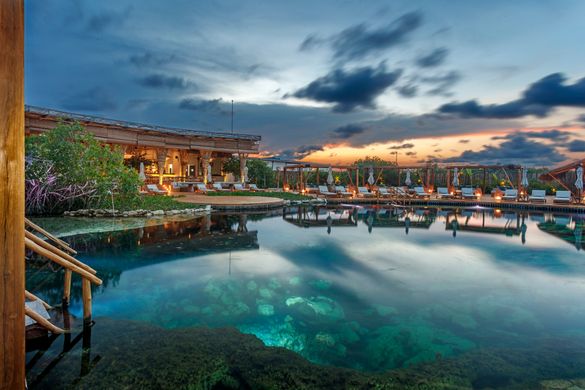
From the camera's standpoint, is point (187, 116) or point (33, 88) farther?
point (187, 116)

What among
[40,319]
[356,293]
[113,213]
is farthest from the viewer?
[113,213]

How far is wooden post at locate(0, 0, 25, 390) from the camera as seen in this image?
145cm

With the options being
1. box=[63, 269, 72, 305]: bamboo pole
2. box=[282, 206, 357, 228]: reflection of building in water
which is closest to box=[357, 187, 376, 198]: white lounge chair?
box=[282, 206, 357, 228]: reflection of building in water

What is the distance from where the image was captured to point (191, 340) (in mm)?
4168

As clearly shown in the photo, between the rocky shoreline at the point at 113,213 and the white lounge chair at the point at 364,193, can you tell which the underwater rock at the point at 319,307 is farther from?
the white lounge chair at the point at 364,193

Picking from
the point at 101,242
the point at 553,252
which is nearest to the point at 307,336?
the point at 101,242

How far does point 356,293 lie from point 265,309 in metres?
1.80

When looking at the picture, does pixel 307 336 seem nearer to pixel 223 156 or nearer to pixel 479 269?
pixel 479 269

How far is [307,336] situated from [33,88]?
28.8 meters

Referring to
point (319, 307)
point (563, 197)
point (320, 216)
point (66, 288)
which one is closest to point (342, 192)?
point (320, 216)

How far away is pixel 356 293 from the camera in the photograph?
20.2ft

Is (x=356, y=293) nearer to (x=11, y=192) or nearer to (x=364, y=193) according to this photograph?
(x=11, y=192)

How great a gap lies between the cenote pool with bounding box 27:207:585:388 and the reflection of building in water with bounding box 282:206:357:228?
2276 millimetres

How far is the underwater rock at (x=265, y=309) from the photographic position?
17.1ft
